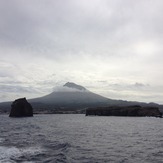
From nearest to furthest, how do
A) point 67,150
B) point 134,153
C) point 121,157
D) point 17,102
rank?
point 121,157
point 134,153
point 67,150
point 17,102

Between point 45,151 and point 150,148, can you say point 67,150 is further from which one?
point 150,148

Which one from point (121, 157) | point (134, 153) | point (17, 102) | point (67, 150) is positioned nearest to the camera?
point (121, 157)

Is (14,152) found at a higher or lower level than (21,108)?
lower

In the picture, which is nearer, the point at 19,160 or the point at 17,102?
the point at 19,160

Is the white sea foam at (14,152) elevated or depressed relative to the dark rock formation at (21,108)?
depressed

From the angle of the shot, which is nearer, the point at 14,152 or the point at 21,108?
the point at 14,152

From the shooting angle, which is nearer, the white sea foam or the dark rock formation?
the white sea foam

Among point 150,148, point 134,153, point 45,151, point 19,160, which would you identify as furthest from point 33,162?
point 150,148

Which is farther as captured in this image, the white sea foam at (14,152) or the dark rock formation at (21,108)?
the dark rock formation at (21,108)

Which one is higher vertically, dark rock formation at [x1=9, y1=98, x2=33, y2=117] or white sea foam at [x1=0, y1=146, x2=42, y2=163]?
dark rock formation at [x1=9, y1=98, x2=33, y2=117]

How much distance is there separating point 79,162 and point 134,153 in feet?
28.6

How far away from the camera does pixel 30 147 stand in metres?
42.1

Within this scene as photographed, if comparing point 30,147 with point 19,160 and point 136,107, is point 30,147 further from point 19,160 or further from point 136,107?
point 136,107

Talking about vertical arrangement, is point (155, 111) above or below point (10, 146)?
above
